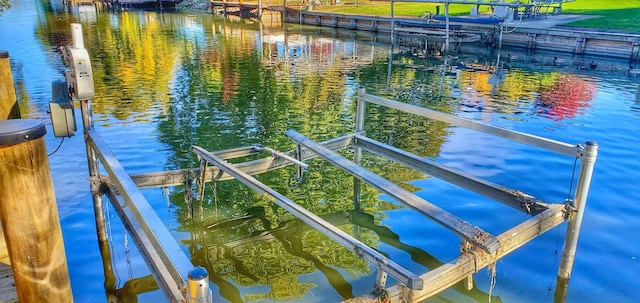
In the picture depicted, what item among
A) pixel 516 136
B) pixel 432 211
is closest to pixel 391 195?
pixel 432 211

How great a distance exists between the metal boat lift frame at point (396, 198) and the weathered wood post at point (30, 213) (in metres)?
0.69

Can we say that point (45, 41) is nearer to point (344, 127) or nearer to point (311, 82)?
point (311, 82)

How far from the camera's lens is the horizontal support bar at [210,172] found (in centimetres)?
699

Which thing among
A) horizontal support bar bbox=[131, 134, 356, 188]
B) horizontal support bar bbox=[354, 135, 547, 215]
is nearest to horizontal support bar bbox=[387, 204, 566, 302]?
horizontal support bar bbox=[354, 135, 547, 215]

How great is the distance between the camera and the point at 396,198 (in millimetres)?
5996

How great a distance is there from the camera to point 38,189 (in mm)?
3555

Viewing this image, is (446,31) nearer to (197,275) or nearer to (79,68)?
(79,68)

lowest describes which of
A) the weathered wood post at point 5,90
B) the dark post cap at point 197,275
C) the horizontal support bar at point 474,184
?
the horizontal support bar at point 474,184

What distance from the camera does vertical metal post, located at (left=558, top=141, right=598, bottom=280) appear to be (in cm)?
543

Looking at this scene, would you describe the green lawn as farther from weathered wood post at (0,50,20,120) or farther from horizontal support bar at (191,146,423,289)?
weathered wood post at (0,50,20,120)

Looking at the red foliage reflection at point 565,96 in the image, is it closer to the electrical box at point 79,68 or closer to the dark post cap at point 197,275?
the electrical box at point 79,68

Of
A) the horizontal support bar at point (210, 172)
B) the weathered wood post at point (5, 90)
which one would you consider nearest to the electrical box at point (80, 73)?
the weathered wood post at point (5, 90)

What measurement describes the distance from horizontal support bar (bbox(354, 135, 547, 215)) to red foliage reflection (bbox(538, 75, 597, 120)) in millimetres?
9400

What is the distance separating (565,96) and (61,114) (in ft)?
57.3
